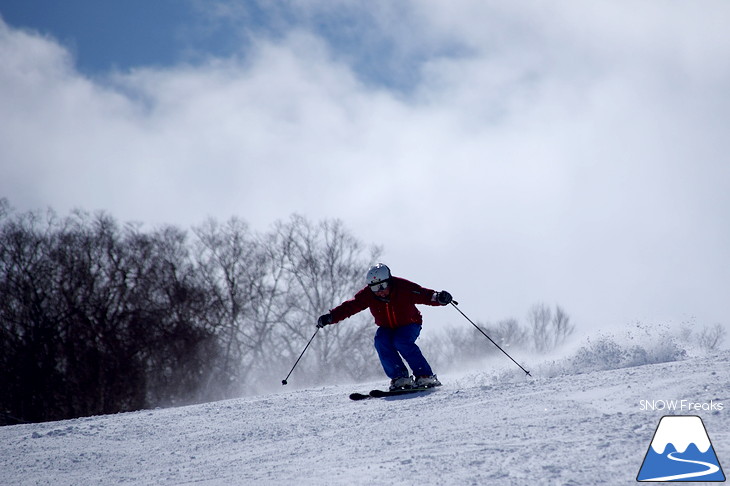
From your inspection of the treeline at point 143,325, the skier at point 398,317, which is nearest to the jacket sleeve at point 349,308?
the skier at point 398,317

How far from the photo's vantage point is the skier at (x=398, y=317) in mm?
6930

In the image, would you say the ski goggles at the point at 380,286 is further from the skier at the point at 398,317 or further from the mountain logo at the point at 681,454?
the mountain logo at the point at 681,454

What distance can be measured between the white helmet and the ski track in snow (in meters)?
1.46

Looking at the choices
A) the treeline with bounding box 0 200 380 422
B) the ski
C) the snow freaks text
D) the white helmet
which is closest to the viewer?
the snow freaks text

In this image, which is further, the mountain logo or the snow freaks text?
the snow freaks text

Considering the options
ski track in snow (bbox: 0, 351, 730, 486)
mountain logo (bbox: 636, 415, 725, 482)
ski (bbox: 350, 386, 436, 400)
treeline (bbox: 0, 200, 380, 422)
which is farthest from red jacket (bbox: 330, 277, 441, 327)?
treeline (bbox: 0, 200, 380, 422)

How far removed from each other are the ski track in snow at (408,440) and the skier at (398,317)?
0.76m

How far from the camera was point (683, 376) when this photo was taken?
452 centimetres

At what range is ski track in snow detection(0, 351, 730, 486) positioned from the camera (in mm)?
3332

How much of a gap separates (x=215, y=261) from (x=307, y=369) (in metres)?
8.16

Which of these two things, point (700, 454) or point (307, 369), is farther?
point (307, 369)

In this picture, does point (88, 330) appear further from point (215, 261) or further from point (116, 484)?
point (116, 484)

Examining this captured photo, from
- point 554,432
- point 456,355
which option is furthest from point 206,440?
point 456,355

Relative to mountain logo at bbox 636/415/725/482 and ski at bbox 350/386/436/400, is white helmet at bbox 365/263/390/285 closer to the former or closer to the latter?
ski at bbox 350/386/436/400
